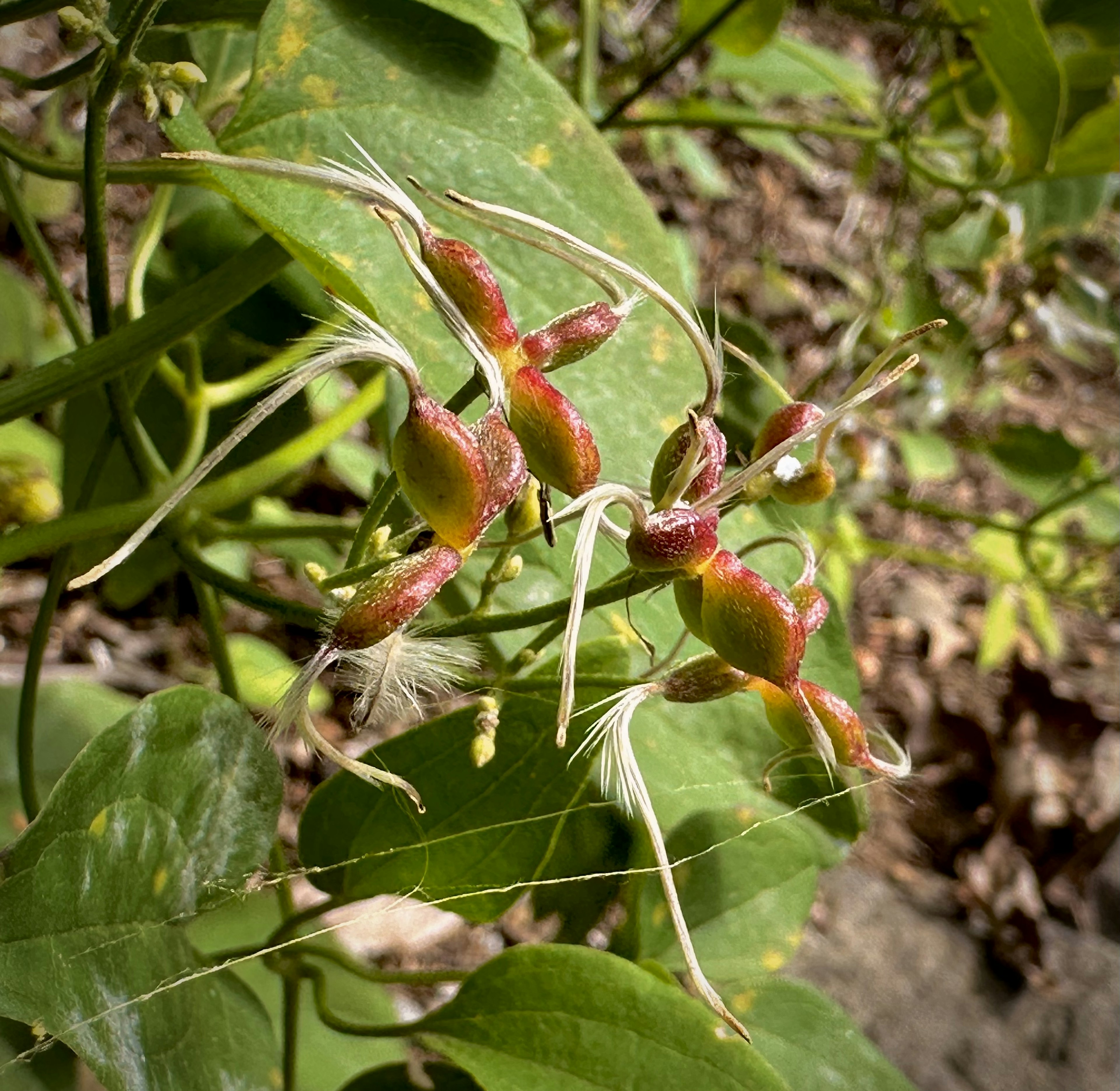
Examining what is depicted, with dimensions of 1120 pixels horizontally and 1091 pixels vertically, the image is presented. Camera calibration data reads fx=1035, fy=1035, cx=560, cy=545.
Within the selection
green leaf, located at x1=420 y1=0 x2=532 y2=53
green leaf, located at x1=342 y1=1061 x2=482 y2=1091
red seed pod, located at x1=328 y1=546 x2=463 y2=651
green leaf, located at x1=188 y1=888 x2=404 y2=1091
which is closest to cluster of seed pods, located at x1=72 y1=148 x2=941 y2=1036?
red seed pod, located at x1=328 y1=546 x2=463 y2=651

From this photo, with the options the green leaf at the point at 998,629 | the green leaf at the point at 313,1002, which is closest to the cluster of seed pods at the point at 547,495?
the green leaf at the point at 313,1002

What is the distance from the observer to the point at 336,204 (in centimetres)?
41

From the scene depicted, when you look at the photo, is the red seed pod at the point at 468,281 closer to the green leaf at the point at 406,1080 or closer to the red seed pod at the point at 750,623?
the red seed pod at the point at 750,623

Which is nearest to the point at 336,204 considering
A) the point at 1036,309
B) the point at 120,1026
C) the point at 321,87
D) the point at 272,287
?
the point at 321,87

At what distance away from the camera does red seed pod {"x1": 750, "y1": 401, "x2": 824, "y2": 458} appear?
1.13 feet

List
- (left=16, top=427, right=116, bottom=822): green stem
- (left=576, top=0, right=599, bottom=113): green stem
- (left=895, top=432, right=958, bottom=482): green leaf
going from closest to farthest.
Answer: (left=16, top=427, right=116, bottom=822): green stem, (left=576, top=0, right=599, bottom=113): green stem, (left=895, top=432, right=958, bottom=482): green leaf

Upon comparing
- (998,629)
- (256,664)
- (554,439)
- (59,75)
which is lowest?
(998,629)

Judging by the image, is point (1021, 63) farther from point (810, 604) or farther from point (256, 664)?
point (256, 664)

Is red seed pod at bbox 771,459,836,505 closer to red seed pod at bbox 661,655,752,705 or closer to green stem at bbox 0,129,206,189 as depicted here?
red seed pod at bbox 661,655,752,705

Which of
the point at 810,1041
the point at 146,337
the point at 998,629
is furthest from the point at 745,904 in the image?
the point at 998,629

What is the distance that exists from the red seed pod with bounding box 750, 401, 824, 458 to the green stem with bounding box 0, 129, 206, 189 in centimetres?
25

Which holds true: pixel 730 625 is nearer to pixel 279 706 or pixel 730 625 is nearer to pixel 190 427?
pixel 279 706

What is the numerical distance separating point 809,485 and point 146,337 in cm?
28

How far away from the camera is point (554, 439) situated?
0.99ft
